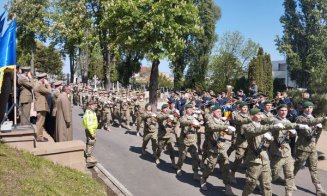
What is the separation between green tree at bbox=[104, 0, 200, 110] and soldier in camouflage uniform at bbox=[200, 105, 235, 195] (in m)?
14.5

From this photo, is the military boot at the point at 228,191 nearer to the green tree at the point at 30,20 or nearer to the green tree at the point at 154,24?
the green tree at the point at 154,24

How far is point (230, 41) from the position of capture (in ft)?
182

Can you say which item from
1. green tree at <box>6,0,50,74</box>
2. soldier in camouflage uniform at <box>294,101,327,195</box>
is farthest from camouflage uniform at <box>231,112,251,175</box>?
green tree at <box>6,0,50,74</box>

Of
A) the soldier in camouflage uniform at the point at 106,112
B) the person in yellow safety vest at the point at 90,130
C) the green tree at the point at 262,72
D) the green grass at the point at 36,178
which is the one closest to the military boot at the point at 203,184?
the green grass at the point at 36,178

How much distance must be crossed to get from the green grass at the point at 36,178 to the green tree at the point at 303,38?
38.8 m

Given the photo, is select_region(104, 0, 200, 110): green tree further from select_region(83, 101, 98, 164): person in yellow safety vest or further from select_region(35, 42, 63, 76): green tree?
select_region(35, 42, 63, 76): green tree

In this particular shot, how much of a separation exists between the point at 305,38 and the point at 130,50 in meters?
27.4

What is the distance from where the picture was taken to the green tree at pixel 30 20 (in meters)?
50.7

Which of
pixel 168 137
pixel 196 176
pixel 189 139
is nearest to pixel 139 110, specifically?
pixel 168 137

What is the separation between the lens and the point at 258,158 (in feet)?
28.2

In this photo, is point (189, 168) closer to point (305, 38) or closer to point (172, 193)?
point (172, 193)

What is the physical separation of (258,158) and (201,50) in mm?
40785

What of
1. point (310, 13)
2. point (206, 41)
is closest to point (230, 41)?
point (206, 41)

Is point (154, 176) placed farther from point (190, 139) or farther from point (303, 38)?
point (303, 38)
